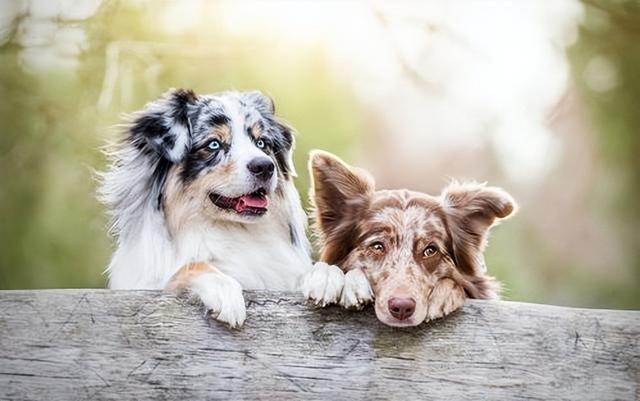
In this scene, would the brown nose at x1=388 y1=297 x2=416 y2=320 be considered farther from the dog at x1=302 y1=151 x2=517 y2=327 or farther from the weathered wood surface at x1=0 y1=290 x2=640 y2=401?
the weathered wood surface at x1=0 y1=290 x2=640 y2=401

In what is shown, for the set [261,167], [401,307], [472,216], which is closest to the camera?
[401,307]

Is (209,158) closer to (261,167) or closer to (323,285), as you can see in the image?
(261,167)

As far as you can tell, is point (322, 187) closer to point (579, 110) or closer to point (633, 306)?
point (579, 110)

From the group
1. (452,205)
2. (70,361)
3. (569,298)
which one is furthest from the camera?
(569,298)

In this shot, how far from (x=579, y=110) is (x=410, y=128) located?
63cm

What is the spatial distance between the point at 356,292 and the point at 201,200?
1.89 ft

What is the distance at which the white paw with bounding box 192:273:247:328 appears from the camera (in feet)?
7.33

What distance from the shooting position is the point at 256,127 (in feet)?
8.02

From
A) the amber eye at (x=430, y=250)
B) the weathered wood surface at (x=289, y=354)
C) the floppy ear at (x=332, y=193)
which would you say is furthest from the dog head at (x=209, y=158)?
the amber eye at (x=430, y=250)

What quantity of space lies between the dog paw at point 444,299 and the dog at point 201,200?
0.43m

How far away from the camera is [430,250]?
7.77 ft

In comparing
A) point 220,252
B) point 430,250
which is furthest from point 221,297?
point 430,250

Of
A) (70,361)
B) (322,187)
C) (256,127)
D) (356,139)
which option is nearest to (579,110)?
(356,139)

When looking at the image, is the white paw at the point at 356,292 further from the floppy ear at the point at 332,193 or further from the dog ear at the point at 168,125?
the dog ear at the point at 168,125
